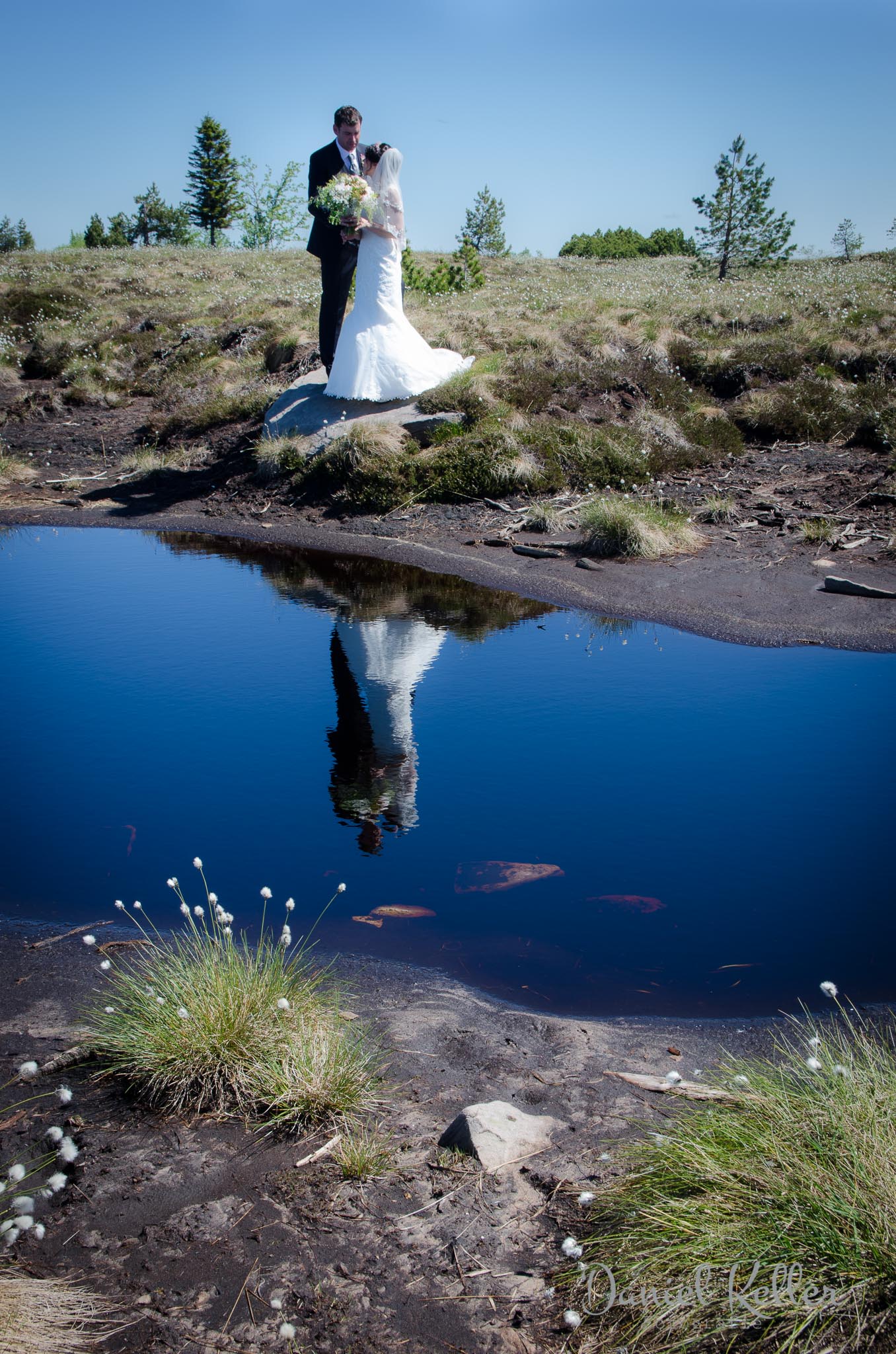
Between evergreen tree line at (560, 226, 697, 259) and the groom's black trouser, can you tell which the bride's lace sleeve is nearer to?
the groom's black trouser

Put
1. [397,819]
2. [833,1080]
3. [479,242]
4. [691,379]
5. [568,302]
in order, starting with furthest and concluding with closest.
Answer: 1. [479,242]
2. [568,302]
3. [691,379]
4. [397,819]
5. [833,1080]

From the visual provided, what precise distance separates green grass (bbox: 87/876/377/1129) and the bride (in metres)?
12.4

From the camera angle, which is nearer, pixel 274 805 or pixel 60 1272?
pixel 60 1272

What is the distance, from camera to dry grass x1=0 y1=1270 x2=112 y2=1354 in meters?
2.15

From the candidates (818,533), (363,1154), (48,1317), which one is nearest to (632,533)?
(818,533)

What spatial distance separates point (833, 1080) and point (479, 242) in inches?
2951

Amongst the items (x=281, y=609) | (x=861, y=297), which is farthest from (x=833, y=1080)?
(x=861, y=297)

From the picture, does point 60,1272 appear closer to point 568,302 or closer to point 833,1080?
point 833,1080

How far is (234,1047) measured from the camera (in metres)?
3.21

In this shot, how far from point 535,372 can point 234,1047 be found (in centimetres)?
1484

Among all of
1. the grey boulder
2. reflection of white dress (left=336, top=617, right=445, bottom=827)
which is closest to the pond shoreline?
reflection of white dress (left=336, top=617, right=445, bottom=827)

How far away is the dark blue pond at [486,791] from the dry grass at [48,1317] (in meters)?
2.09

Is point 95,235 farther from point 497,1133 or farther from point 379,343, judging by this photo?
point 497,1133

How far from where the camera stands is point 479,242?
69812mm
